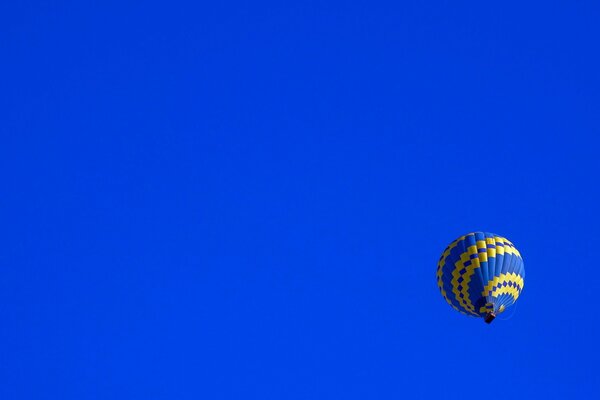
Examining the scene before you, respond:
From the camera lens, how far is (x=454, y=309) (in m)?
46.8

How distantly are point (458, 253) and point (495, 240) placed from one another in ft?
5.05

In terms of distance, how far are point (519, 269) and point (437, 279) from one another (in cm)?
311

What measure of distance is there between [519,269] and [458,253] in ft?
7.99

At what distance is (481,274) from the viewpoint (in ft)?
149

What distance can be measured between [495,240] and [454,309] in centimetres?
300

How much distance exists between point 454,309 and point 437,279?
54.6 inches

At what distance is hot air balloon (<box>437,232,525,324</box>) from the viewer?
45.2m

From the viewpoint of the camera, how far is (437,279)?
156ft

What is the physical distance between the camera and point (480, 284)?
45.2 m

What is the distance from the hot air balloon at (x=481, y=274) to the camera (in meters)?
45.2

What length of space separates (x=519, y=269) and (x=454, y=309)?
2.85m

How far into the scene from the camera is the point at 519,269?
4666 centimetres

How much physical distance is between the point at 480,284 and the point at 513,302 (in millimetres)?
1911
